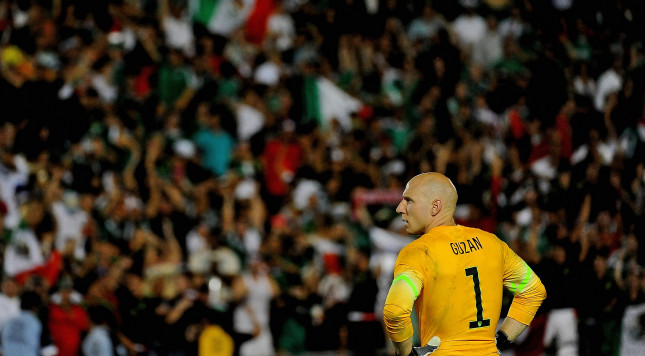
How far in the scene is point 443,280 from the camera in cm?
381

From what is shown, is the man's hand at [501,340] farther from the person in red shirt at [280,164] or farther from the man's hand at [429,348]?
the person in red shirt at [280,164]

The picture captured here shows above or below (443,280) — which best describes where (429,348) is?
below

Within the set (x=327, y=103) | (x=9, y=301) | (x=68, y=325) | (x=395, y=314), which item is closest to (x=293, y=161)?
(x=327, y=103)

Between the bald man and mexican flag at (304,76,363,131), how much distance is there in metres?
6.72

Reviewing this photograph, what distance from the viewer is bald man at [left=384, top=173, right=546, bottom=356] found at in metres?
3.76

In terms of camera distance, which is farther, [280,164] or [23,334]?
[280,164]

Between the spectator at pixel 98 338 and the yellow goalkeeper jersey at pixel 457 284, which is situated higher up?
the yellow goalkeeper jersey at pixel 457 284

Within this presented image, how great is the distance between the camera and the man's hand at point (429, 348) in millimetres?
3850

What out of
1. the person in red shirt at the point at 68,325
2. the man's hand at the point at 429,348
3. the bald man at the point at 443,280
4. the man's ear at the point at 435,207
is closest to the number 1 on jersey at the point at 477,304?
the bald man at the point at 443,280

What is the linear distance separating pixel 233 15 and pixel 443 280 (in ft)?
27.1

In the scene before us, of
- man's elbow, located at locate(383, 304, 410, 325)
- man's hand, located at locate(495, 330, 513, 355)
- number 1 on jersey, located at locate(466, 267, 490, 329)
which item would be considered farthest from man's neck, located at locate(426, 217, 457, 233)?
man's hand, located at locate(495, 330, 513, 355)

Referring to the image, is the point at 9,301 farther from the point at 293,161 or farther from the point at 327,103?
the point at 327,103

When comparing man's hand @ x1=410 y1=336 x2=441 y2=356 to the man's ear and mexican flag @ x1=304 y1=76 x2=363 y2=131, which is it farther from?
mexican flag @ x1=304 y1=76 x2=363 y2=131

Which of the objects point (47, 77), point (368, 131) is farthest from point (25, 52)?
point (368, 131)
